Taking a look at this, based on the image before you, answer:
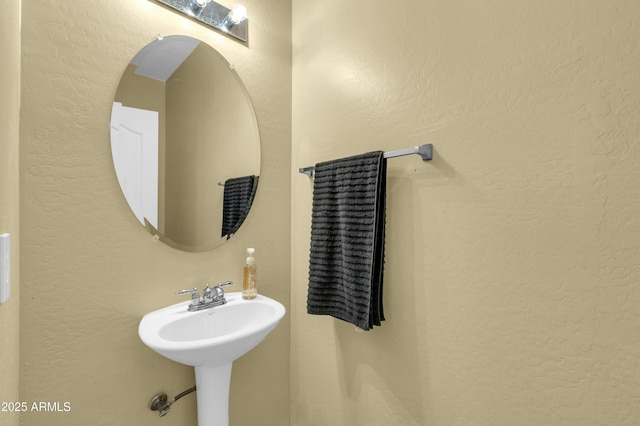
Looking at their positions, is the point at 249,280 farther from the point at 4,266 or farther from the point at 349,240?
the point at 4,266

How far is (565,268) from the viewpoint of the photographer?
0.77 meters

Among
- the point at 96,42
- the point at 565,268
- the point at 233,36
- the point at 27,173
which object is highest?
the point at 233,36

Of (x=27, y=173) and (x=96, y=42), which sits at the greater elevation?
(x=96, y=42)

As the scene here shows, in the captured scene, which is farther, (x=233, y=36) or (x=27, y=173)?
(x=233, y=36)

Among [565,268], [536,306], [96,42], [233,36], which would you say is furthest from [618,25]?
[96,42]

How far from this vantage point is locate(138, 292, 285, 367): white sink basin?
2.86 ft

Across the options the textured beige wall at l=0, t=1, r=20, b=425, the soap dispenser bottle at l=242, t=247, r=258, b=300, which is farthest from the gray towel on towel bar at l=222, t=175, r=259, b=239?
the textured beige wall at l=0, t=1, r=20, b=425

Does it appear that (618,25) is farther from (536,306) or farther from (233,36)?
(233,36)

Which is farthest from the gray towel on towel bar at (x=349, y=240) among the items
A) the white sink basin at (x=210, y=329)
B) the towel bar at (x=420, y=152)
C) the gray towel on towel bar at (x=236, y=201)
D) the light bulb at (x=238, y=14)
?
the light bulb at (x=238, y=14)

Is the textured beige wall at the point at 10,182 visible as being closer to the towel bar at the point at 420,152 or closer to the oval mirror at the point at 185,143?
the oval mirror at the point at 185,143

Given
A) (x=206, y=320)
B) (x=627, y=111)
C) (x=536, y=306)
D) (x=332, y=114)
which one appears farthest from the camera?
(x=332, y=114)

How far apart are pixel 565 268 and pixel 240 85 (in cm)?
139

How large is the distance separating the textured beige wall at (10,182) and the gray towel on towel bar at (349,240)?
891 mm

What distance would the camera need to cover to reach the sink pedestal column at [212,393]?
1.08m
